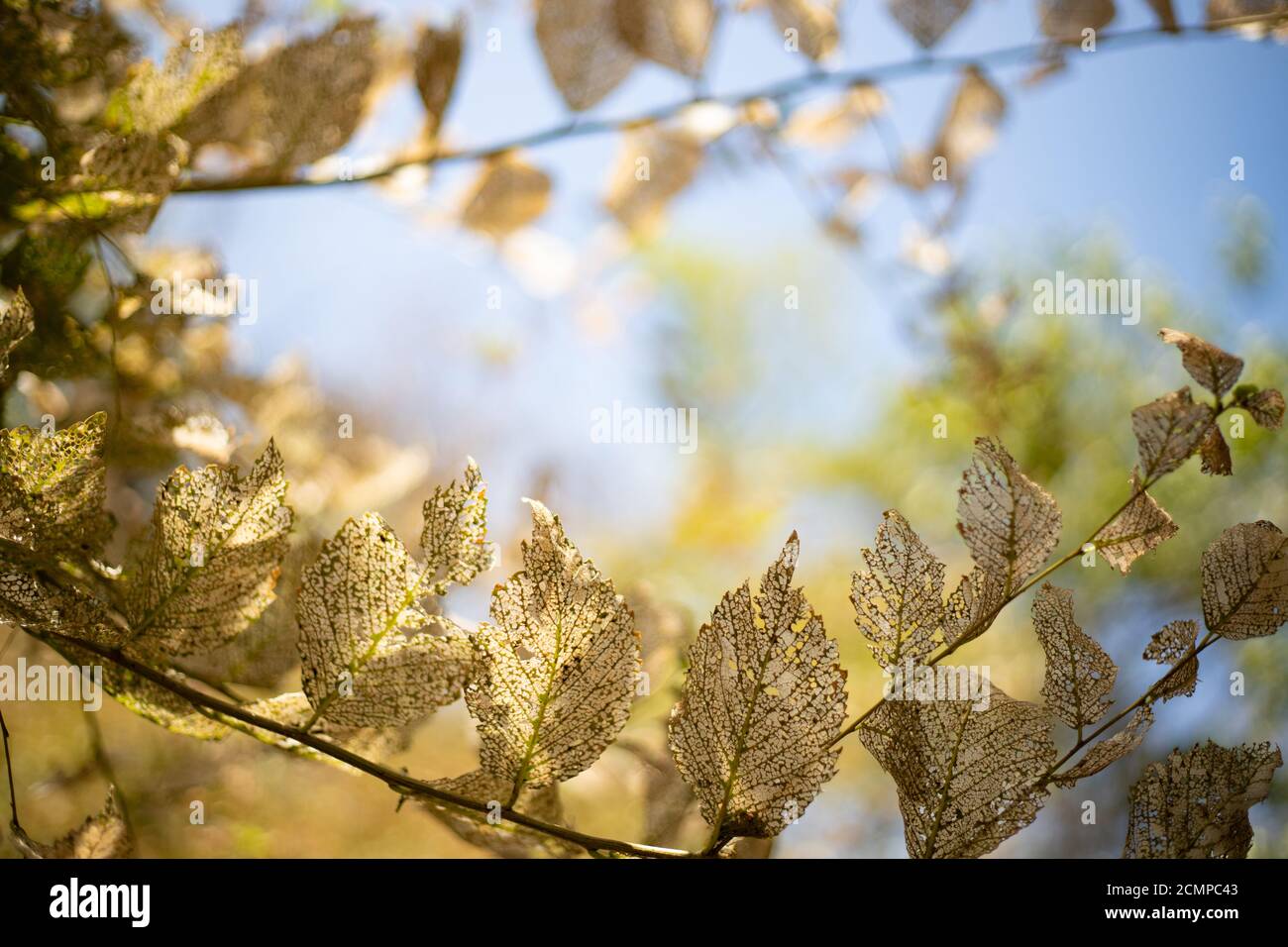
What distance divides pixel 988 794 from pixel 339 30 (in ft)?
0.49

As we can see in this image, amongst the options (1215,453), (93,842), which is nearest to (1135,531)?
(1215,453)

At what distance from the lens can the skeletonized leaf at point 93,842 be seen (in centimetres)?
9

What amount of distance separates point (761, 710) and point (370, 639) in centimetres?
4

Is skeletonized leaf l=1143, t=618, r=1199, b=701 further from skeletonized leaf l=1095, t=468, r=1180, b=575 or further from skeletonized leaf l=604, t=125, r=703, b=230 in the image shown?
skeletonized leaf l=604, t=125, r=703, b=230

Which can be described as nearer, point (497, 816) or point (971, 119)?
point (497, 816)

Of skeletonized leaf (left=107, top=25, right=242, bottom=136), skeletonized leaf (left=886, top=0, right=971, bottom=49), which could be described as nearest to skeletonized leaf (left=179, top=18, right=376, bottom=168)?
skeletonized leaf (left=107, top=25, right=242, bottom=136)

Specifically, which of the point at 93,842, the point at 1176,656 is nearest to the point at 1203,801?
the point at 1176,656

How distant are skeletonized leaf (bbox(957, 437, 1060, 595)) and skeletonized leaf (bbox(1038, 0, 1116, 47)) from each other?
0.49 ft

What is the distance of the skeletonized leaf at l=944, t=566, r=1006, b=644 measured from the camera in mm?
82

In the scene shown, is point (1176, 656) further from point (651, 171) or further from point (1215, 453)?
point (651, 171)

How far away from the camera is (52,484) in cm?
9

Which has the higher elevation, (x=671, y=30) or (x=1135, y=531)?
(x=671, y=30)

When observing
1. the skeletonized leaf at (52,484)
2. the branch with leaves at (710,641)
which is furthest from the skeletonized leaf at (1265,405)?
the skeletonized leaf at (52,484)
